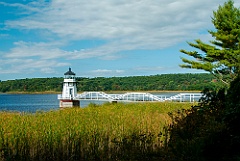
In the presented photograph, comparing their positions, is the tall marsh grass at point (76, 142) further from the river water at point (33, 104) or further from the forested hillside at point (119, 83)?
the forested hillside at point (119, 83)

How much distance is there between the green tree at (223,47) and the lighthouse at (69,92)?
13.4 m

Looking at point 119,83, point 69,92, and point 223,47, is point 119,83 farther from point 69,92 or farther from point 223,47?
point 223,47

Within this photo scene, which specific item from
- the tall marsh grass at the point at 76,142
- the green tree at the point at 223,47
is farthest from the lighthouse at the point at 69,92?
the tall marsh grass at the point at 76,142

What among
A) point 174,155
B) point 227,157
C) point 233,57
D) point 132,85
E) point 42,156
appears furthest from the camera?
point 132,85

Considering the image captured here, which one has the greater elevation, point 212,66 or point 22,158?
point 212,66

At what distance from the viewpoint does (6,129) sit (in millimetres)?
6703

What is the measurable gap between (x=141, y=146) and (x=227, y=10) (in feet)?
58.1

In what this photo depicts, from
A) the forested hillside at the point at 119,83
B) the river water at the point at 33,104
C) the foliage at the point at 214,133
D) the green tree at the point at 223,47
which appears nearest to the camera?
the foliage at the point at 214,133

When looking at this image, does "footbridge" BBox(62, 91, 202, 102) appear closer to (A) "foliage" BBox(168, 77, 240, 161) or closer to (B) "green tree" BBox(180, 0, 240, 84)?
(B) "green tree" BBox(180, 0, 240, 84)

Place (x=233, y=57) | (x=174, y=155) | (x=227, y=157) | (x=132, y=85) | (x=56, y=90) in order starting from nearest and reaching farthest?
(x=227, y=157), (x=174, y=155), (x=233, y=57), (x=132, y=85), (x=56, y=90)

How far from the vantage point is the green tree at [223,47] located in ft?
68.7

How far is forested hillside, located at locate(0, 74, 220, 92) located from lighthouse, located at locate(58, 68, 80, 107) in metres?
16.2

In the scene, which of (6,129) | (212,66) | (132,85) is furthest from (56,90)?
(6,129)

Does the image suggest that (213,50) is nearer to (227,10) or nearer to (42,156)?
(227,10)
